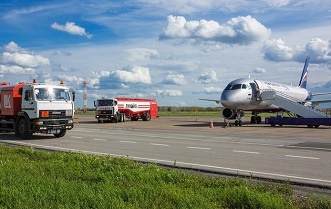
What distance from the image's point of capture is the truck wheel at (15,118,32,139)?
64.7ft

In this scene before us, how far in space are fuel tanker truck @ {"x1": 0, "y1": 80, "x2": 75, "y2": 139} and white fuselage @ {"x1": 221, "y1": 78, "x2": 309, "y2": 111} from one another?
1460 centimetres

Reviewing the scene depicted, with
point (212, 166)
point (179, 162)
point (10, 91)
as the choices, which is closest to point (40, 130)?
point (10, 91)

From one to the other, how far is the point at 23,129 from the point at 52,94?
2.40 meters

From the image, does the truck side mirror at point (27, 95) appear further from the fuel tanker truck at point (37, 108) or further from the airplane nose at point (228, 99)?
the airplane nose at point (228, 99)

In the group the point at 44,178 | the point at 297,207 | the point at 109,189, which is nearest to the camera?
the point at 297,207

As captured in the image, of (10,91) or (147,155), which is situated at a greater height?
(10,91)

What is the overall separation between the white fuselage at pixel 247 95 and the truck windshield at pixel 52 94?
48.5ft

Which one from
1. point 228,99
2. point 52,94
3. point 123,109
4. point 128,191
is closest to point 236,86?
point 228,99

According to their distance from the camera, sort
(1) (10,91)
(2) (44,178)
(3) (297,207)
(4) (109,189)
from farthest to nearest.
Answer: (1) (10,91)
(2) (44,178)
(4) (109,189)
(3) (297,207)

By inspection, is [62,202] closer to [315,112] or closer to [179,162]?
[179,162]

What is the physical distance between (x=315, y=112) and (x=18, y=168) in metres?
26.8

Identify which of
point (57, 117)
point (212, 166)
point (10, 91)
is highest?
point (10, 91)

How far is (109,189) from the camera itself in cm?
678

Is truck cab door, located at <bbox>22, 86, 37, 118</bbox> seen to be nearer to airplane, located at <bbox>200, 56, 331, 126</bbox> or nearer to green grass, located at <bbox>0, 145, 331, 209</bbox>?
green grass, located at <bbox>0, 145, 331, 209</bbox>
